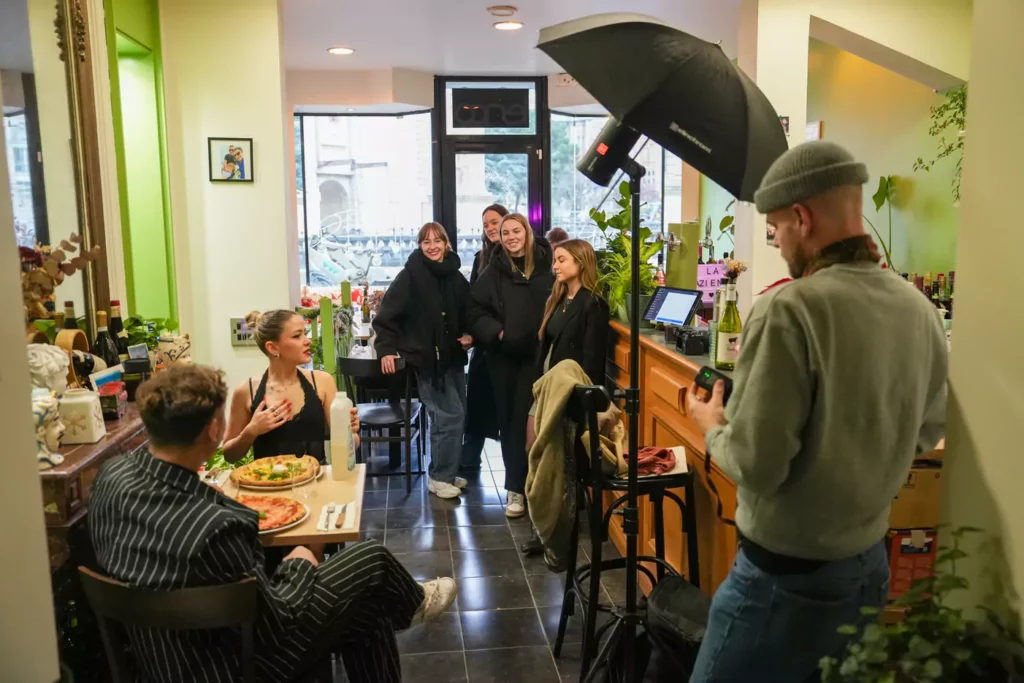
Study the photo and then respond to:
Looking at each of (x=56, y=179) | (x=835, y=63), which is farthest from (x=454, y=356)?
(x=835, y=63)

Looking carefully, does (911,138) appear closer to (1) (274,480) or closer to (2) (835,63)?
(2) (835,63)

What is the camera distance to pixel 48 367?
7.18 ft

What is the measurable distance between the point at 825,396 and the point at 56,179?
2695mm

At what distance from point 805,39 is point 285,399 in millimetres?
3208

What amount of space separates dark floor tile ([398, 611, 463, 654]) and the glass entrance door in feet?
16.6

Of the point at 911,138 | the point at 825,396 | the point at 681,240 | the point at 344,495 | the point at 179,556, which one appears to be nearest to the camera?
the point at 825,396

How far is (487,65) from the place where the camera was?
6945 millimetres

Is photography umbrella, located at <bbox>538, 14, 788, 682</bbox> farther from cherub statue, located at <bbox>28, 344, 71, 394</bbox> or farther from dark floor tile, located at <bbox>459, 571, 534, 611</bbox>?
dark floor tile, located at <bbox>459, 571, 534, 611</bbox>

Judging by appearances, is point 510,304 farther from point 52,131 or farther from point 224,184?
point 52,131

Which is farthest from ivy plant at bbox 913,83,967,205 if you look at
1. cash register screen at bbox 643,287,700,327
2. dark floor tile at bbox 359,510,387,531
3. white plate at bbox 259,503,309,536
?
white plate at bbox 259,503,309,536

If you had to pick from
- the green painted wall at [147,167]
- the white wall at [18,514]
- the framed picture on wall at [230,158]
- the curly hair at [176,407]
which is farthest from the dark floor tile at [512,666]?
the framed picture on wall at [230,158]

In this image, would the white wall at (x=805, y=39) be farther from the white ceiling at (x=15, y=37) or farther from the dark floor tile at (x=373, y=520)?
the white ceiling at (x=15, y=37)

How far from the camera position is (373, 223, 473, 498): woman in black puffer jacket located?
4.35 meters

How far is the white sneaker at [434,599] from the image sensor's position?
2238 millimetres
